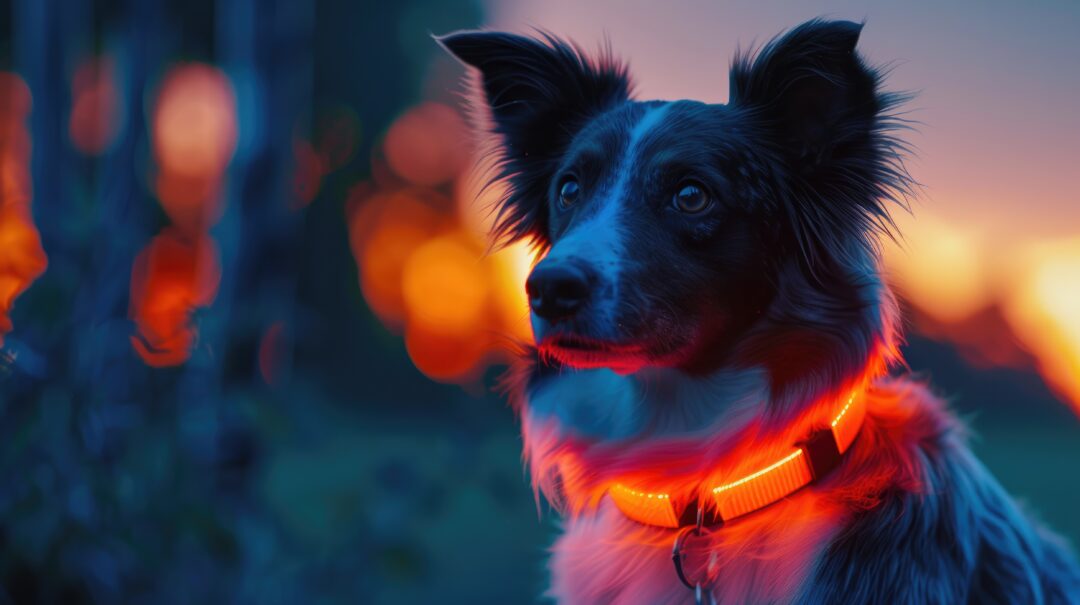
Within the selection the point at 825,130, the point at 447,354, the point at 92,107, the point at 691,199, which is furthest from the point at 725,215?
the point at 92,107

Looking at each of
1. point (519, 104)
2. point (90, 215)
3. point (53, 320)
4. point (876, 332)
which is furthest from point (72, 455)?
point (876, 332)

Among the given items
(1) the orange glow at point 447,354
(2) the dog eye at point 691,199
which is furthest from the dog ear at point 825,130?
(1) the orange glow at point 447,354

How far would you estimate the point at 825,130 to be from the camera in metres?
1.89

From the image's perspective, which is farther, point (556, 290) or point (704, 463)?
point (704, 463)

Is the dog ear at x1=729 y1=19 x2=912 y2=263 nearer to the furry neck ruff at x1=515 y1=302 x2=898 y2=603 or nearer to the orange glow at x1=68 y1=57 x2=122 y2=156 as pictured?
the furry neck ruff at x1=515 y1=302 x2=898 y2=603

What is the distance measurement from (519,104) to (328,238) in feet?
24.0

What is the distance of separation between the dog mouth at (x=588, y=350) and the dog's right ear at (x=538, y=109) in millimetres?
583

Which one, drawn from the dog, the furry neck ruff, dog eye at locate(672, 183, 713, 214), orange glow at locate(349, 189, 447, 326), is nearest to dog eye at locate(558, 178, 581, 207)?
the dog

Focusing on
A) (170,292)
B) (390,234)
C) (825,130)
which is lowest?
(390,234)

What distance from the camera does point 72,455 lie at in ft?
9.57

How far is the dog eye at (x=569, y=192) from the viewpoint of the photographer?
2162 millimetres

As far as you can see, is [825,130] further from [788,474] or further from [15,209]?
[15,209]

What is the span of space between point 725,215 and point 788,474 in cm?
63

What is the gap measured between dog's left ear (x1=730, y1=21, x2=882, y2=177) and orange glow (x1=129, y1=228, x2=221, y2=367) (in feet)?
6.51
